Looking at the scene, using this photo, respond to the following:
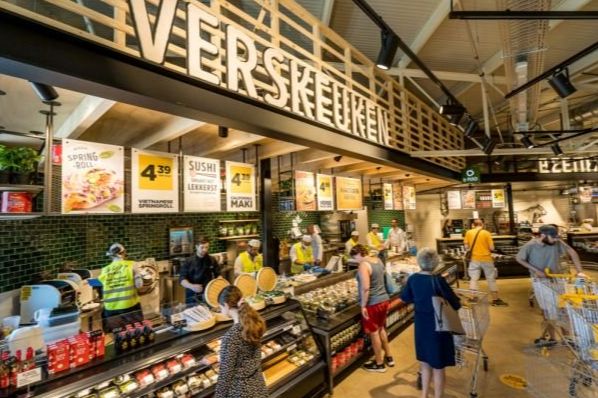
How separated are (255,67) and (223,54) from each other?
1.07ft

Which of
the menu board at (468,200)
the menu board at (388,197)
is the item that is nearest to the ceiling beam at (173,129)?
the menu board at (388,197)

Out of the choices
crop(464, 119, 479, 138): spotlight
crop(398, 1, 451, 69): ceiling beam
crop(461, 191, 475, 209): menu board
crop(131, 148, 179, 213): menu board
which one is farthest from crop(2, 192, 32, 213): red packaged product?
crop(461, 191, 475, 209): menu board

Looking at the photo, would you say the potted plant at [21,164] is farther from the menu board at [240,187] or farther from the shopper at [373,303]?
the shopper at [373,303]

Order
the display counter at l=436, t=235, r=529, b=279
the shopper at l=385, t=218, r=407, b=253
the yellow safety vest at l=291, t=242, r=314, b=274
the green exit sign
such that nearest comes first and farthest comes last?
the yellow safety vest at l=291, t=242, r=314, b=274, the shopper at l=385, t=218, r=407, b=253, the green exit sign, the display counter at l=436, t=235, r=529, b=279

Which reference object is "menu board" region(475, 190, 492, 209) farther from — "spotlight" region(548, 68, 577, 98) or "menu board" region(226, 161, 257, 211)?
"menu board" region(226, 161, 257, 211)

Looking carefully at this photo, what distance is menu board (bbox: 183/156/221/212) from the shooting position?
357 cm

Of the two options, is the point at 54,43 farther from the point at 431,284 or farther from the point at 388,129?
the point at 388,129

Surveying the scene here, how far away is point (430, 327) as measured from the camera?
10.4ft

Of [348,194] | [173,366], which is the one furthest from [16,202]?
[348,194]

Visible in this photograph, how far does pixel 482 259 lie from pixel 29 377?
26.3 ft

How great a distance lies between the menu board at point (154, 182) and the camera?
3.18 m

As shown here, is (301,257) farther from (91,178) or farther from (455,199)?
(455,199)

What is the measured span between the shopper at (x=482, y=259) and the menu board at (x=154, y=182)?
6784 millimetres

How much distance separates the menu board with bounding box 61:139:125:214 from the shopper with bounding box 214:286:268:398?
1592 mm
